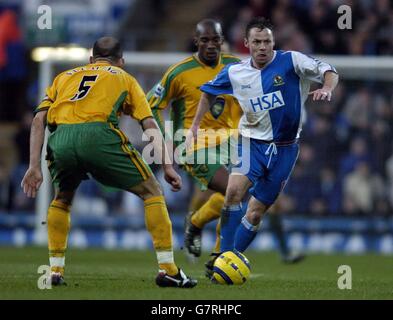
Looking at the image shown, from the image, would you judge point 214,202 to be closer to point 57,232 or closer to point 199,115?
point 199,115

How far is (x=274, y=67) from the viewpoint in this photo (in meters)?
10.4

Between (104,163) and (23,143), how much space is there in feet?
39.8

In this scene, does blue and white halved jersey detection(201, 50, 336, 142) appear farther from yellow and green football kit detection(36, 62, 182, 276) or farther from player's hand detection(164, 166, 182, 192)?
player's hand detection(164, 166, 182, 192)

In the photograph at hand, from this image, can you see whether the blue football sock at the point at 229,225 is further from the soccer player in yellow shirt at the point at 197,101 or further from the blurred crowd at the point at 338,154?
the blurred crowd at the point at 338,154

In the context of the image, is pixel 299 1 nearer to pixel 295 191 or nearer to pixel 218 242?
pixel 295 191

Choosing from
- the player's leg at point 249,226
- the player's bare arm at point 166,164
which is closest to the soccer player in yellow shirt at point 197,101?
the player's leg at point 249,226

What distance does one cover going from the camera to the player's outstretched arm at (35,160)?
29.8 feet

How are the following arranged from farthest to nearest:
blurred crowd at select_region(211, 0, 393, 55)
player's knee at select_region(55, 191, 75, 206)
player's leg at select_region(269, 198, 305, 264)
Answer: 1. blurred crowd at select_region(211, 0, 393, 55)
2. player's leg at select_region(269, 198, 305, 264)
3. player's knee at select_region(55, 191, 75, 206)

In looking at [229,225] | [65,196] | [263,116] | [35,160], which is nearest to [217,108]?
[263,116]

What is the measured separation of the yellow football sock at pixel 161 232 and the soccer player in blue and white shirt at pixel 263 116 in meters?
1.31

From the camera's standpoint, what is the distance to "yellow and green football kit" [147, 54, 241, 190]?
12.0 metres

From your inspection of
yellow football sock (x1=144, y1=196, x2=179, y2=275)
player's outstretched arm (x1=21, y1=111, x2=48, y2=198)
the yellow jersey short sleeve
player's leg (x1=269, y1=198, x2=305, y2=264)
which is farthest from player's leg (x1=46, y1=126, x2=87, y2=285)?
player's leg (x1=269, y1=198, x2=305, y2=264)

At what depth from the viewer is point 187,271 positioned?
40.0 feet

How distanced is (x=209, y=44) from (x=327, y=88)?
7.66 ft
